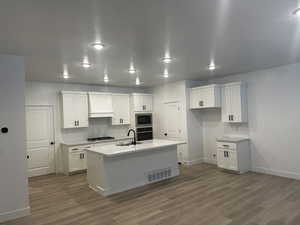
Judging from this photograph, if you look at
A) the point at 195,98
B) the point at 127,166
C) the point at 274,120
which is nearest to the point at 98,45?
the point at 127,166

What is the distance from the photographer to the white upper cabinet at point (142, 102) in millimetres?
7176

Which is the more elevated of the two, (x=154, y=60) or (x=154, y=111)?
(x=154, y=60)

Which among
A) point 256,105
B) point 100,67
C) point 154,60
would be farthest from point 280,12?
point 256,105

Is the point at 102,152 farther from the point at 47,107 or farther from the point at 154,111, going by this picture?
the point at 154,111

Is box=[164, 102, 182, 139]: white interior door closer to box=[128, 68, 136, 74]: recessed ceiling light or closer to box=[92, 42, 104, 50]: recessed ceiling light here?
box=[128, 68, 136, 74]: recessed ceiling light

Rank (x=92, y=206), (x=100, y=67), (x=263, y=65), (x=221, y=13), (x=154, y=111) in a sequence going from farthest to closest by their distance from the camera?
(x=154, y=111) < (x=263, y=65) < (x=100, y=67) < (x=92, y=206) < (x=221, y=13)

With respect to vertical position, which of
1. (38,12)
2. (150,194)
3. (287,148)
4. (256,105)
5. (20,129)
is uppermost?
(38,12)

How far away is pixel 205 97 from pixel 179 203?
3.33 meters

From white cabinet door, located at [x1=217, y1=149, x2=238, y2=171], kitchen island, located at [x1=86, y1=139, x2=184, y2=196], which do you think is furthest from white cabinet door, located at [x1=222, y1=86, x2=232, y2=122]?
kitchen island, located at [x1=86, y1=139, x2=184, y2=196]

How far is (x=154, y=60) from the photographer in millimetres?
3977

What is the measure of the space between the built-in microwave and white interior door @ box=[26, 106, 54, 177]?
8.88 ft

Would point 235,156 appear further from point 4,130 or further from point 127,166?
point 4,130

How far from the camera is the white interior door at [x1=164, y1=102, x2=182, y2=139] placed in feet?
21.9

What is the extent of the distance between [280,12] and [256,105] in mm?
3636
